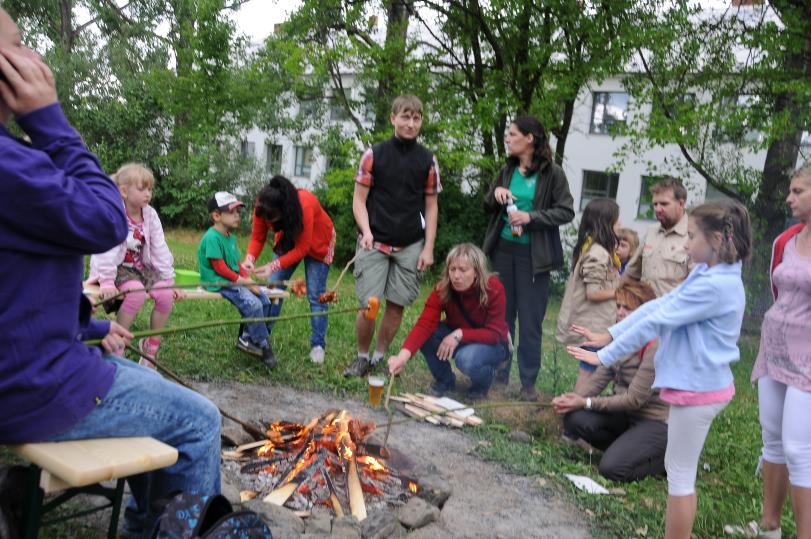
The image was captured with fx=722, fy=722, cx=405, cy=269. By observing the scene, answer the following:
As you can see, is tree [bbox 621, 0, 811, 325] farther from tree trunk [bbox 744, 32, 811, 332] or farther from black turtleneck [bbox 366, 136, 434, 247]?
black turtleneck [bbox 366, 136, 434, 247]

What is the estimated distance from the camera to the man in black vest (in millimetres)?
5844

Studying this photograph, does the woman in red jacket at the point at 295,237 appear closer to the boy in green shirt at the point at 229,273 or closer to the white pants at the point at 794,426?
the boy in green shirt at the point at 229,273

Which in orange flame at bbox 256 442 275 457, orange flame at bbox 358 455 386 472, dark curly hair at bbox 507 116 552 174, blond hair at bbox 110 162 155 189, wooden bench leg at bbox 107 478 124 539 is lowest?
orange flame at bbox 256 442 275 457

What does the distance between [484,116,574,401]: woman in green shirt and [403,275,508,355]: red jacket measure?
25cm

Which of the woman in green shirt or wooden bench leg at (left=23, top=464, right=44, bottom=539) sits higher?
the woman in green shirt

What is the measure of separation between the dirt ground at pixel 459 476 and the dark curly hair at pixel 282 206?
1390 mm

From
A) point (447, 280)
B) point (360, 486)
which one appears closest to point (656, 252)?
point (447, 280)

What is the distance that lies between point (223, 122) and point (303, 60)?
575cm

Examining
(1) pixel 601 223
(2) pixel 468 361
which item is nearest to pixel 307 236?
(2) pixel 468 361

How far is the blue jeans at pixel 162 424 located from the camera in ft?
7.62

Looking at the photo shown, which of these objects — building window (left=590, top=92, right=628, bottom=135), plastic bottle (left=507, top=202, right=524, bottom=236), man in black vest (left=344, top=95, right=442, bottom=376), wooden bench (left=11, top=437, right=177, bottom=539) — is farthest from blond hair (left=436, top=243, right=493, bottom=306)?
building window (left=590, top=92, right=628, bottom=135)

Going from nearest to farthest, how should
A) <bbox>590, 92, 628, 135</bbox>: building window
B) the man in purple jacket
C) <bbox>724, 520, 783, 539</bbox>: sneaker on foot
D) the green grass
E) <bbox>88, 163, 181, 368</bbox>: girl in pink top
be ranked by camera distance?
the man in purple jacket
<bbox>724, 520, 783, 539</bbox>: sneaker on foot
the green grass
<bbox>88, 163, 181, 368</bbox>: girl in pink top
<bbox>590, 92, 628, 135</bbox>: building window

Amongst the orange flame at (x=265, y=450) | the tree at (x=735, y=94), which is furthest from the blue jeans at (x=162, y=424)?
the tree at (x=735, y=94)

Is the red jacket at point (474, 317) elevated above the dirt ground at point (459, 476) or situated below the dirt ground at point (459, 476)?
above
